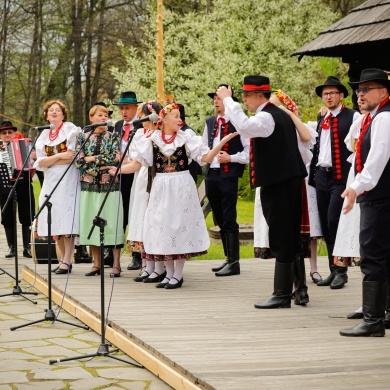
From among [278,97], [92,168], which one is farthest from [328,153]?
[92,168]

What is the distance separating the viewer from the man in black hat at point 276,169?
292 inches

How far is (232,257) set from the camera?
33.5 feet

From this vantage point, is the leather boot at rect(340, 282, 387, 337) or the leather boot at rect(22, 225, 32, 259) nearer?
the leather boot at rect(340, 282, 387, 337)

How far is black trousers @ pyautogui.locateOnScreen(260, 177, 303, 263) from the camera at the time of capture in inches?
301

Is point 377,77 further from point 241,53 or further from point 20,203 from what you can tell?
point 241,53

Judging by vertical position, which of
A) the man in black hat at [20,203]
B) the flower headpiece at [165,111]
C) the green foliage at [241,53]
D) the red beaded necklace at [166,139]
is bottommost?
the man in black hat at [20,203]

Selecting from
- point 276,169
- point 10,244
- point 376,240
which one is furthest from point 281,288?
point 10,244

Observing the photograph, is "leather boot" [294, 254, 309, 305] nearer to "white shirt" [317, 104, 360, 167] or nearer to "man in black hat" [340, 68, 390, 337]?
"white shirt" [317, 104, 360, 167]

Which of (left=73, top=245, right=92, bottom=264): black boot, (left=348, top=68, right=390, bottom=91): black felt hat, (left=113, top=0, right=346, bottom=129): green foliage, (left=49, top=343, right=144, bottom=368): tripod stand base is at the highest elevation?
(left=113, top=0, right=346, bottom=129): green foliage

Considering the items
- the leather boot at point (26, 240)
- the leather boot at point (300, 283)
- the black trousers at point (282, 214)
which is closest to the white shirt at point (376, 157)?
the black trousers at point (282, 214)

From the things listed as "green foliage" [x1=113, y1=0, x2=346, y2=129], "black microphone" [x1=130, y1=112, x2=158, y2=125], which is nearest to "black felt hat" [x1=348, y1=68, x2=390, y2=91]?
"black microphone" [x1=130, y1=112, x2=158, y2=125]

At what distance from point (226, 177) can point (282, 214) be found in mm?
2435

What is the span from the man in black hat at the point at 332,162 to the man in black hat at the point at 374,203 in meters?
1.98

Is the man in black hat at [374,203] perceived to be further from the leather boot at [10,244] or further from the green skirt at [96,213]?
the leather boot at [10,244]
